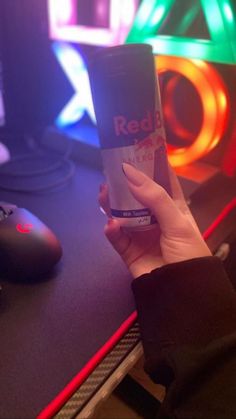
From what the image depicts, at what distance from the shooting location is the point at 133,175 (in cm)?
41

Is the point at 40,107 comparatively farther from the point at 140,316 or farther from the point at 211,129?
the point at 140,316

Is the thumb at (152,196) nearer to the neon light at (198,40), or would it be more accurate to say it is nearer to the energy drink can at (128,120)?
the energy drink can at (128,120)

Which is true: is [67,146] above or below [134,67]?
below

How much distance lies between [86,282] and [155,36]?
1.42 feet

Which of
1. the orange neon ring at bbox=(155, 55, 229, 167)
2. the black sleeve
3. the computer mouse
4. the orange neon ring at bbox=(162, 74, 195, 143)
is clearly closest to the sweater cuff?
the black sleeve

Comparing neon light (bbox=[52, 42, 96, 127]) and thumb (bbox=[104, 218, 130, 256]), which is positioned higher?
neon light (bbox=[52, 42, 96, 127])

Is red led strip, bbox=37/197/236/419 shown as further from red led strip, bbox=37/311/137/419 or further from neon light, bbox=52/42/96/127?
neon light, bbox=52/42/96/127

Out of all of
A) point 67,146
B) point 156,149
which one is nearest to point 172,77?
point 67,146

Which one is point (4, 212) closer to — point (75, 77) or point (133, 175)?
point (133, 175)

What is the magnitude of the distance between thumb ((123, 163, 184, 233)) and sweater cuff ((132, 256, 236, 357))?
0.05m

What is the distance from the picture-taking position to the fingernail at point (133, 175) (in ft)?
1.34

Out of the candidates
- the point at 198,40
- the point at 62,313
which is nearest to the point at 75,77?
the point at 198,40

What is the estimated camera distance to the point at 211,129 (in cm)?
63

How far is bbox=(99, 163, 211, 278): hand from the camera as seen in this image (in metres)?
0.41
